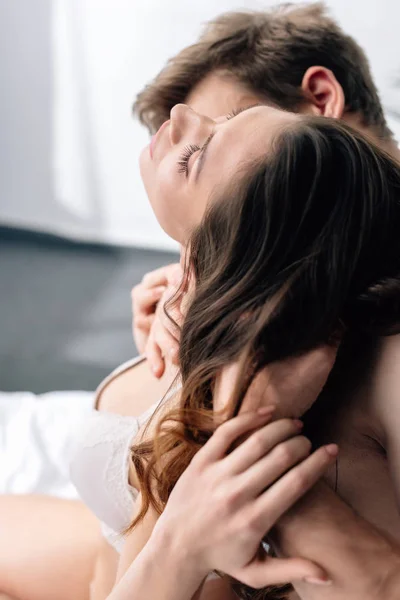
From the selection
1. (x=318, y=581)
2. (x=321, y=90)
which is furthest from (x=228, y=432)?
(x=321, y=90)

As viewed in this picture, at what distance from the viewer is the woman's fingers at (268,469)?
0.58 meters

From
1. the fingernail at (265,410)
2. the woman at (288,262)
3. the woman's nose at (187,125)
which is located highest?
the woman's nose at (187,125)

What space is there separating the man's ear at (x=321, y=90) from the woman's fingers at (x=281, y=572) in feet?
2.07

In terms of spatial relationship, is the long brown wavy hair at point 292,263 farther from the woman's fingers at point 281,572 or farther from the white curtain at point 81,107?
the white curtain at point 81,107

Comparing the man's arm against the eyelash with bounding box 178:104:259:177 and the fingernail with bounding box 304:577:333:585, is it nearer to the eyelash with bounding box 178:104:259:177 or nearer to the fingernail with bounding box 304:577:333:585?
the fingernail with bounding box 304:577:333:585

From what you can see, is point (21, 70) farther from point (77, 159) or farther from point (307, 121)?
point (307, 121)

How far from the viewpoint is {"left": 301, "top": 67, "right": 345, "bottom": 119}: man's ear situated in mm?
994

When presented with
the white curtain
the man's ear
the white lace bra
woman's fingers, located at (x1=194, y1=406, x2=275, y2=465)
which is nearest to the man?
the man's ear

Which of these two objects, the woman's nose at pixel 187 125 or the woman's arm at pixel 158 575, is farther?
the woman's nose at pixel 187 125

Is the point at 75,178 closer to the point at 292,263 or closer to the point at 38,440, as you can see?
the point at 38,440

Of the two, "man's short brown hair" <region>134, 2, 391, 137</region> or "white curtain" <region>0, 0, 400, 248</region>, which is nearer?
"man's short brown hair" <region>134, 2, 391, 137</region>

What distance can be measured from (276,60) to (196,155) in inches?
15.2

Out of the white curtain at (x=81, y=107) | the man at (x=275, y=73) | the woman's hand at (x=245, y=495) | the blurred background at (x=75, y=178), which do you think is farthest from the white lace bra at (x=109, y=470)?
the white curtain at (x=81, y=107)

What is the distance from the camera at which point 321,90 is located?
3.34 feet
